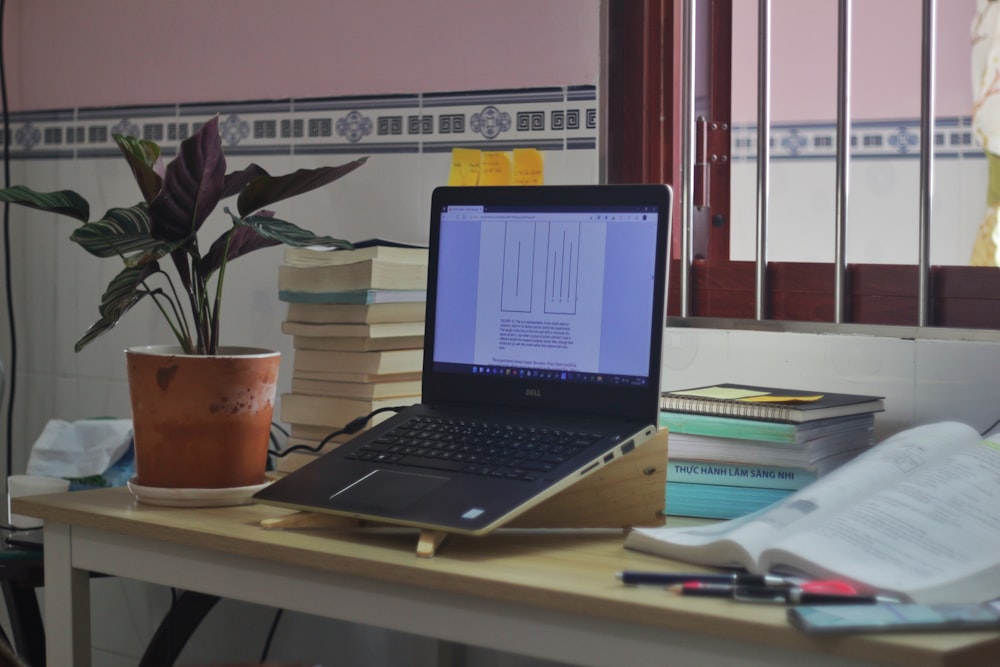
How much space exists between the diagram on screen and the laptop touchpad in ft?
0.80

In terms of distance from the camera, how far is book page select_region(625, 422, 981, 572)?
103cm

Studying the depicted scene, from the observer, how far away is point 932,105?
4.91 ft

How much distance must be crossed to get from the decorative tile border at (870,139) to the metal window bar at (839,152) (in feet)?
3.73

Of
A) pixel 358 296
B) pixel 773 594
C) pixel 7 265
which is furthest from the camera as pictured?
pixel 7 265

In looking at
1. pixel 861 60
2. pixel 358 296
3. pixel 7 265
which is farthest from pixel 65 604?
pixel 861 60

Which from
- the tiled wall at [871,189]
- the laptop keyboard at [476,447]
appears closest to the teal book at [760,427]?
the laptop keyboard at [476,447]

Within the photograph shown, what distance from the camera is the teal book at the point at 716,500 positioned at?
1.33 meters

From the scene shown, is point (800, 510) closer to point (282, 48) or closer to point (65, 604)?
point (65, 604)

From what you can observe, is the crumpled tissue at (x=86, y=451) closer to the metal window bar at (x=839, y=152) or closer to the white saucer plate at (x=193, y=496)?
the white saucer plate at (x=193, y=496)

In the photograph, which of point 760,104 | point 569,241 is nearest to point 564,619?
point 569,241

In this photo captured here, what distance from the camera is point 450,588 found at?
1.04 metres

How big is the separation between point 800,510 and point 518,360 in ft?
1.22

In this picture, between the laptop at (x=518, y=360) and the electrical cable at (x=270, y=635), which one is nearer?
the laptop at (x=518, y=360)

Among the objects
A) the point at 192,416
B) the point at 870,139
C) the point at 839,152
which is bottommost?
the point at 192,416
